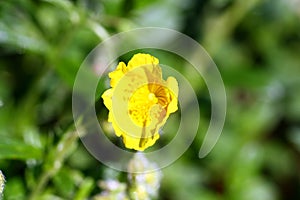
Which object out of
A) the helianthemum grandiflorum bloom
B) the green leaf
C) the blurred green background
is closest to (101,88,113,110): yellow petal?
the helianthemum grandiflorum bloom

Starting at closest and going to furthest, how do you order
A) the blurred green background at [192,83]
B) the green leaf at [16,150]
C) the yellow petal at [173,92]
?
the yellow petal at [173,92] → the green leaf at [16,150] → the blurred green background at [192,83]

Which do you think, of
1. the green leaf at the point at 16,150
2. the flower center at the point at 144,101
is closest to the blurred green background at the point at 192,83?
the green leaf at the point at 16,150

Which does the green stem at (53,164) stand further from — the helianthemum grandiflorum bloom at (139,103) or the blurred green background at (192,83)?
the helianthemum grandiflorum bloom at (139,103)

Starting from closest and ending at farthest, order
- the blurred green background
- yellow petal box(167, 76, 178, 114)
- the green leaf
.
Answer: yellow petal box(167, 76, 178, 114), the green leaf, the blurred green background

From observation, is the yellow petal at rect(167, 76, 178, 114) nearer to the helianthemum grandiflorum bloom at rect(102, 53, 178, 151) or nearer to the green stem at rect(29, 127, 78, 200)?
the helianthemum grandiflorum bloom at rect(102, 53, 178, 151)

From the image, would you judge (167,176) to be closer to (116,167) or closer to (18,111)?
(18,111)

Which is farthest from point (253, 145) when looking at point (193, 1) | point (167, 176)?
point (193, 1)

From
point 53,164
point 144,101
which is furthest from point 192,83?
point 144,101
